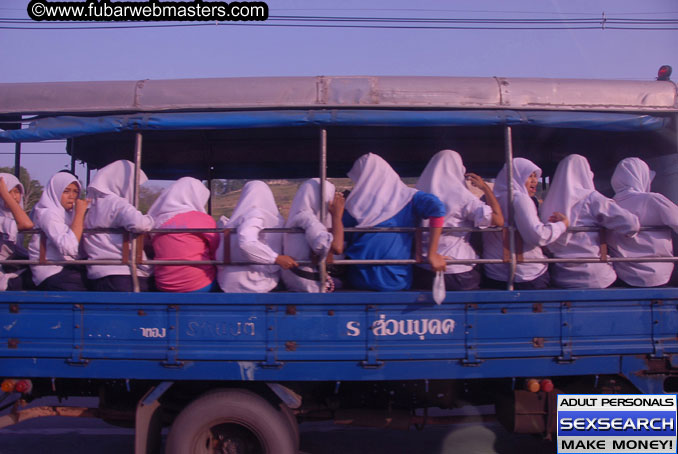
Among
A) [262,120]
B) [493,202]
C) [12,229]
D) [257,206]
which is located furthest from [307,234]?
[12,229]

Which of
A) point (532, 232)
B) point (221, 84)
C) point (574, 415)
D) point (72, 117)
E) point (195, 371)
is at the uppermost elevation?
point (221, 84)

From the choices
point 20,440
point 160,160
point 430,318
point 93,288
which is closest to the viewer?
point 430,318

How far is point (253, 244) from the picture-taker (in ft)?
10.6

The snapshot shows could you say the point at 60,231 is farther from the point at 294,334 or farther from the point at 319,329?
the point at 319,329

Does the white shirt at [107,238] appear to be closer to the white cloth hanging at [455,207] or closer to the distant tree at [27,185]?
the distant tree at [27,185]

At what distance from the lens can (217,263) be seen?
3361mm

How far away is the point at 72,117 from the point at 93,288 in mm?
1221

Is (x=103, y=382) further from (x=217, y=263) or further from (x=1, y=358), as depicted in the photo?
(x=217, y=263)

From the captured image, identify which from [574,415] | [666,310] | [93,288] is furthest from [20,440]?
[666,310]

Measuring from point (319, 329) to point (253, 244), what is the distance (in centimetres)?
71

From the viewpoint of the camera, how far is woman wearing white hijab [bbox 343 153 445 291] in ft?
11.0

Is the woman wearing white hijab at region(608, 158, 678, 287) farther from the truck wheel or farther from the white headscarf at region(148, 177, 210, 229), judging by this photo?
the white headscarf at region(148, 177, 210, 229)

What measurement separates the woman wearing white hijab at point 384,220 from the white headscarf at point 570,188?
101 centimetres

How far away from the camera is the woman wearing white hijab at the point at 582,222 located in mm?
3462
